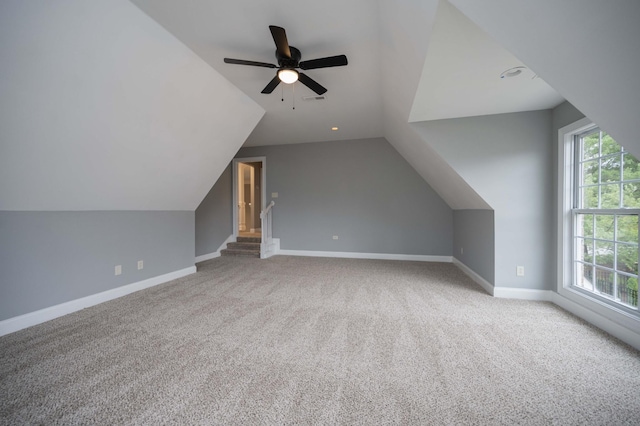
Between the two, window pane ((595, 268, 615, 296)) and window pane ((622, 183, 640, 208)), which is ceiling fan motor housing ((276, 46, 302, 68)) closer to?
window pane ((622, 183, 640, 208))

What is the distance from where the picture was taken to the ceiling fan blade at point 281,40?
194 cm

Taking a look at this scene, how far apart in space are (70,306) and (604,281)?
5.49 metres

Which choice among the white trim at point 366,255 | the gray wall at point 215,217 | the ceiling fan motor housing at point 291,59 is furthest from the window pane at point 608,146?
the gray wall at point 215,217

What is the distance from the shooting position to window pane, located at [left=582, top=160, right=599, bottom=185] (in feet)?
8.27

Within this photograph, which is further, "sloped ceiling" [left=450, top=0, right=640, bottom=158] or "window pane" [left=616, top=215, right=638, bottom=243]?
"window pane" [left=616, top=215, right=638, bottom=243]

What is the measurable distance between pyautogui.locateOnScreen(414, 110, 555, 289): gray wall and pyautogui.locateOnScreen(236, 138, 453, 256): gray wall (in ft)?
7.00

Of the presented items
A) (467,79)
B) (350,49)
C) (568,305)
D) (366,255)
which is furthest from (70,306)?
(568,305)

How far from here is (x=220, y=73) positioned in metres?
3.00

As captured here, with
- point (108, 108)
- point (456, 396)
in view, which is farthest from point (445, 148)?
point (108, 108)

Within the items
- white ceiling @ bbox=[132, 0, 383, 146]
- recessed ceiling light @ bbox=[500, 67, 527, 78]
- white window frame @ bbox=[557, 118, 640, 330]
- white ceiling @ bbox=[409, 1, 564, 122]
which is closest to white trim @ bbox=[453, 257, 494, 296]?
white window frame @ bbox=[557, 118, 640, 330]

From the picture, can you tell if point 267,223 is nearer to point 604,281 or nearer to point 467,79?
point 467,79

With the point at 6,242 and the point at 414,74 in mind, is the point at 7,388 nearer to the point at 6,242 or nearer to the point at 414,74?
the point at 6,242

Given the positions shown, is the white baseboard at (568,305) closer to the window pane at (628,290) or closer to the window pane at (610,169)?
the window pane at (628,290)

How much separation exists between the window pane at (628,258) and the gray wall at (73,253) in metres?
5.38
